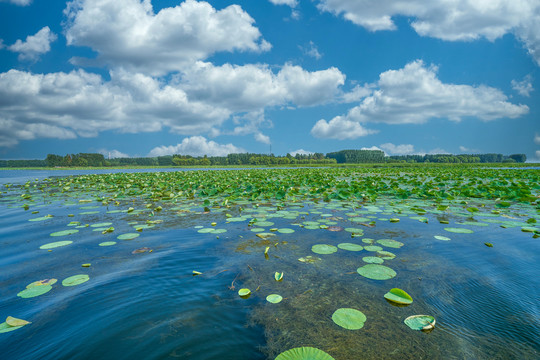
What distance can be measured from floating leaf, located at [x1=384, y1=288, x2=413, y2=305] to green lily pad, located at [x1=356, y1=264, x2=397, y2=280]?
0.37 meters

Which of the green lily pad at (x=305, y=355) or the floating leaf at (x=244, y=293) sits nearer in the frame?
the green lily pad at (x=305, y=355)

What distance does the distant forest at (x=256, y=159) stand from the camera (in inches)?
3337

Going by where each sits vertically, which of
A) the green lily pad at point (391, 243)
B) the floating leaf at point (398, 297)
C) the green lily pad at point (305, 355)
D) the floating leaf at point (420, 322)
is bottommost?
the green lily pad at point (391, 243)

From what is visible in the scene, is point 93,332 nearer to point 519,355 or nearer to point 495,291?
point 519,355

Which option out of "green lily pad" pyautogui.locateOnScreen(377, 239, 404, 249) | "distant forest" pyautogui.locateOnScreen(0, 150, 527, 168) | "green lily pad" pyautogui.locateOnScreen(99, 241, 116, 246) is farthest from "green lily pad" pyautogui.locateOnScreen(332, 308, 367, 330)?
"distant forest" pyautogui.locateOnScreen(0, 150, 527, 168)

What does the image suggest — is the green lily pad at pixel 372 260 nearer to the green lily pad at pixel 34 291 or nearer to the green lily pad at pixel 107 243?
the green lily pad at pixel 34 291

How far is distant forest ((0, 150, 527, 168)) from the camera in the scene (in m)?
84.8

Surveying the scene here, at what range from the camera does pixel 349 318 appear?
1.67 metres

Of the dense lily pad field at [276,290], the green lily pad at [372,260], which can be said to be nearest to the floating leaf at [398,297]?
the dense lily pad field at [276,290]

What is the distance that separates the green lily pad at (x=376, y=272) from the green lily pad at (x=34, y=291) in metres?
2.77

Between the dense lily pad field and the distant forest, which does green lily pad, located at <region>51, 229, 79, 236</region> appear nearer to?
the dense lily pad field

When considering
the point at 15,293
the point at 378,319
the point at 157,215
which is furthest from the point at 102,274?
the point at 157,215

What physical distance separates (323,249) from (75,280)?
2.54 meters

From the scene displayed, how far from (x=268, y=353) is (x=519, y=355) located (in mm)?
1341
